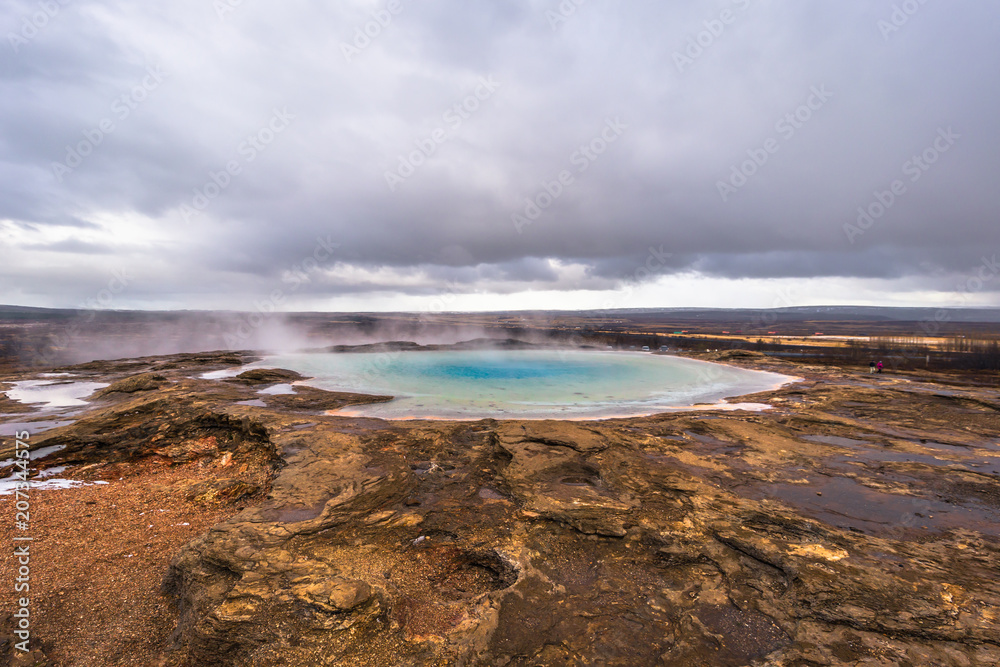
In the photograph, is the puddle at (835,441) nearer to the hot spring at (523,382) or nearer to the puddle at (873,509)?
the puddle at (873,509)

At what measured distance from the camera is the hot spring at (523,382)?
41.5 feet

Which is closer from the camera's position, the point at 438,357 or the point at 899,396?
the point at 899,396

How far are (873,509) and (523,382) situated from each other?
13141 millimetres

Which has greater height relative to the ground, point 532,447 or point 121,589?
point 532,447

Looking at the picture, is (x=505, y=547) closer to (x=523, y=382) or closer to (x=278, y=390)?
(x=278, y=390)

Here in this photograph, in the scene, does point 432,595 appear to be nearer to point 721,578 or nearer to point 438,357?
point 721,578

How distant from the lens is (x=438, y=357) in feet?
89.0

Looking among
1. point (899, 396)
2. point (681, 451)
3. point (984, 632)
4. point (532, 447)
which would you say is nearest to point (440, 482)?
point (532, 447)

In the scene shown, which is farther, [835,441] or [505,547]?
[835,441]

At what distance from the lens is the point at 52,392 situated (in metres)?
13.6

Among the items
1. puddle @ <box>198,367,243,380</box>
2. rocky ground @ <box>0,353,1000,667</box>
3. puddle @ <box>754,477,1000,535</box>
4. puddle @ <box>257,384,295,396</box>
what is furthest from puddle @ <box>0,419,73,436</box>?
puddle @ <box>754,477,1000,535</box>

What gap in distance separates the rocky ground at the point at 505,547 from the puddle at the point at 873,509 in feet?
0.15

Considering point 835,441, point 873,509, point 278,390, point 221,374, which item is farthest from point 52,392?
point 835,441

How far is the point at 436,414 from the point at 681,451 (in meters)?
6.78
